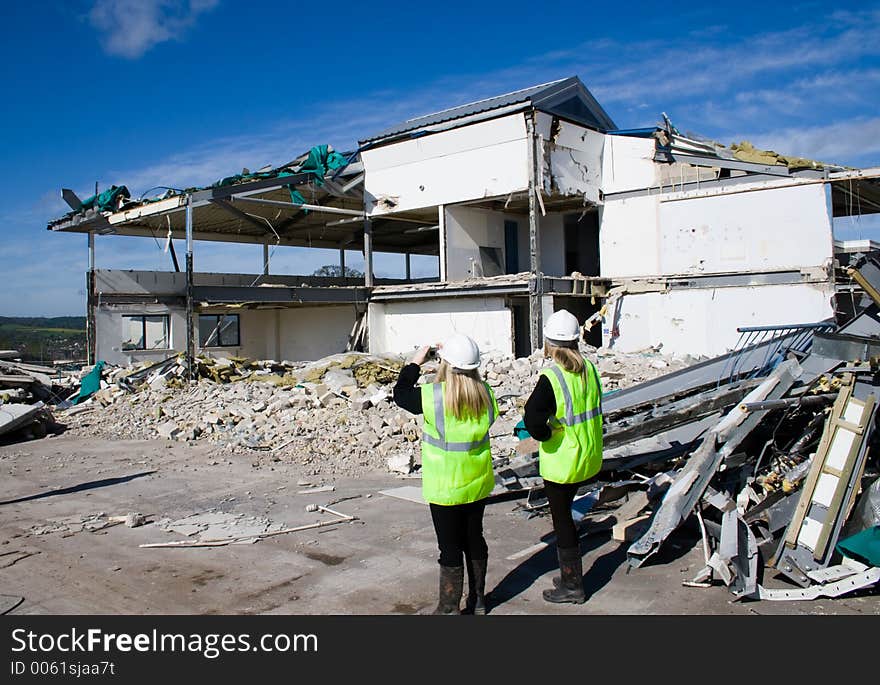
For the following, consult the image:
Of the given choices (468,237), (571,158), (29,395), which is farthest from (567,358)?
(468,237)

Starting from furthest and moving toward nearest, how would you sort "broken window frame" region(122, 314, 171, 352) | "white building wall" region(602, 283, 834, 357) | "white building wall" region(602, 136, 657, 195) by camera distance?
"broken window frame" region(122, 314, 171, 352), "white building wall" region(602, 136, 657, 195), "white building wall" region(602, 283, 834, 357)

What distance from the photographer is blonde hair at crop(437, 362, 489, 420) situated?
14.0 feet

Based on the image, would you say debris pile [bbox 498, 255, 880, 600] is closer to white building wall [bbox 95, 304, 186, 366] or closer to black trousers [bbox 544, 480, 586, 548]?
black trousers [bbox 544, 480, 586, 548]

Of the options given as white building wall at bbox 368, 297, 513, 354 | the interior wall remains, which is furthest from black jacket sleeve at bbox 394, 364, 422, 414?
the interior wall remains

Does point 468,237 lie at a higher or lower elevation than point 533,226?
higher

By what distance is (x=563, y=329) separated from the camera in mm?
4621

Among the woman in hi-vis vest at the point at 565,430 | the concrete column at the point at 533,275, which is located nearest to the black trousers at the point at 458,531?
the woman in hi-vis vest at the point at 565,430

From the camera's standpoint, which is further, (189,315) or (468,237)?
(468,237)

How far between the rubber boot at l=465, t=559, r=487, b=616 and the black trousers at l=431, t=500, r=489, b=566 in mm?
49

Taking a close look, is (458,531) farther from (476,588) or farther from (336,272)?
(336,272)

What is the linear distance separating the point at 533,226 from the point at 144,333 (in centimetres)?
1277

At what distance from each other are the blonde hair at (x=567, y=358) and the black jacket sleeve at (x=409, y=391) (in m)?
0.88

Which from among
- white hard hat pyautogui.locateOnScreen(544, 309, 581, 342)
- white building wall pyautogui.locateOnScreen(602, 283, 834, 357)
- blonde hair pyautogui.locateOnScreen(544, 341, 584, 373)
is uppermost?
white building wall pyautogui.locateOnScreen(602, 283, 834, 357)

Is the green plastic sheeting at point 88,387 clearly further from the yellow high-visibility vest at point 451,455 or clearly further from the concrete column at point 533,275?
the yellow high-visibility vest at point 451,455
